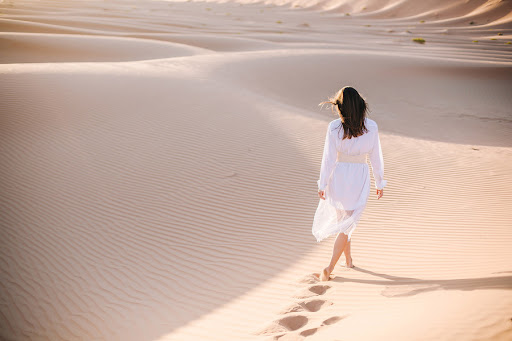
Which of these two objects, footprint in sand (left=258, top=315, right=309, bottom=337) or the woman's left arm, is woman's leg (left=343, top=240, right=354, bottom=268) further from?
footprint in sand (left=258, top=315, right=309, bottom=337)

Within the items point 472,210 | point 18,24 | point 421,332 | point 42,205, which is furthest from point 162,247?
point 18,24

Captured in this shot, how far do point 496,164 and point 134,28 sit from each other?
1248 inches

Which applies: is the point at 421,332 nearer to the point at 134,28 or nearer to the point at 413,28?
the point at 134,28

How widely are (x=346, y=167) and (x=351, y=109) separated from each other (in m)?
0.65

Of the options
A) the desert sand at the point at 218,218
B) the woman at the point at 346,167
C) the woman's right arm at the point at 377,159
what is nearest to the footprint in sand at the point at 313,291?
the desert sand at the point at 218,218

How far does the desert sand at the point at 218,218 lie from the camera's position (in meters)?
4.06

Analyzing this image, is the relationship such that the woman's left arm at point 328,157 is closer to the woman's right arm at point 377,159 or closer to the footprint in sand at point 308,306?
the woman's right arm at point 377,159

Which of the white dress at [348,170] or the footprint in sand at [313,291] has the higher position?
the white dress at [348,170]

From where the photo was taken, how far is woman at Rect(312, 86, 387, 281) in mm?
3902

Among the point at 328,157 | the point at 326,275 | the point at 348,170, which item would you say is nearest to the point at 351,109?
the point at 328,157

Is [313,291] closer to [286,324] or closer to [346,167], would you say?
[286,324]

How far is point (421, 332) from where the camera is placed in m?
2.91

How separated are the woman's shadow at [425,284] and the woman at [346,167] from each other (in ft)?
2.05

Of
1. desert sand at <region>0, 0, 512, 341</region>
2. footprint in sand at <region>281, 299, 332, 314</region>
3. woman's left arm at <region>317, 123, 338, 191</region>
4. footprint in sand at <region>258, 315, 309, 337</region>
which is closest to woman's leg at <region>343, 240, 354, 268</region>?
desert sand at <region>0, 0, 512, 341</region>
